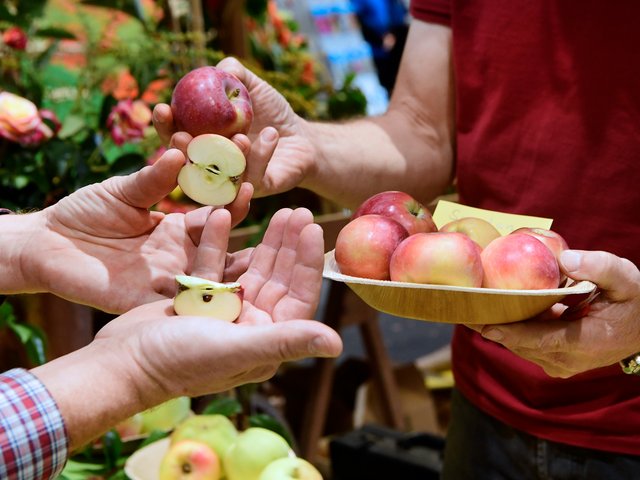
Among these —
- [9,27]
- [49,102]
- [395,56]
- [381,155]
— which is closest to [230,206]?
[381,155]

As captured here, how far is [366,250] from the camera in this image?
1229mm

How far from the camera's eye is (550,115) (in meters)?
1.36

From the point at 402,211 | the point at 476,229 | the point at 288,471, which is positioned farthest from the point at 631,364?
the point at 288,471

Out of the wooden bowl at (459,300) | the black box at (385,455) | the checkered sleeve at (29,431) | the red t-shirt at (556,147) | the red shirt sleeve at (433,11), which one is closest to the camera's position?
the checkered sleeve at (29,431)

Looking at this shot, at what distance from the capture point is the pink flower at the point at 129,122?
1.94m

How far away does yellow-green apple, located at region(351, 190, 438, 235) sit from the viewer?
1.32 meters

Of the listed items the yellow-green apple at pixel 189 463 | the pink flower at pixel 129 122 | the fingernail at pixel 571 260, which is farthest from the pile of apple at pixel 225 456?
the pink flower at pixel 129 122

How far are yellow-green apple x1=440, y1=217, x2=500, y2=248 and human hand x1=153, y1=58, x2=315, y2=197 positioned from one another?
269mm

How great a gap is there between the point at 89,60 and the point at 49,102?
16cm

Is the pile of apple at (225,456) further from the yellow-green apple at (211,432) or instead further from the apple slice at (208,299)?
the apple slice at (208,299)

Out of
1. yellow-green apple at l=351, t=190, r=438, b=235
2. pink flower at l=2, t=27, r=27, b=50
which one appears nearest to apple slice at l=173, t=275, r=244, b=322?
yellow-green apple at l=351, t=190, r=438, b=235

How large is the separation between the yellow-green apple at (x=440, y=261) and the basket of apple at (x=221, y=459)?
15.7 inches

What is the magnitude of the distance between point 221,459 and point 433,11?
0.90 meters

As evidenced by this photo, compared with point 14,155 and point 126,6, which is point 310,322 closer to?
point 14,155
